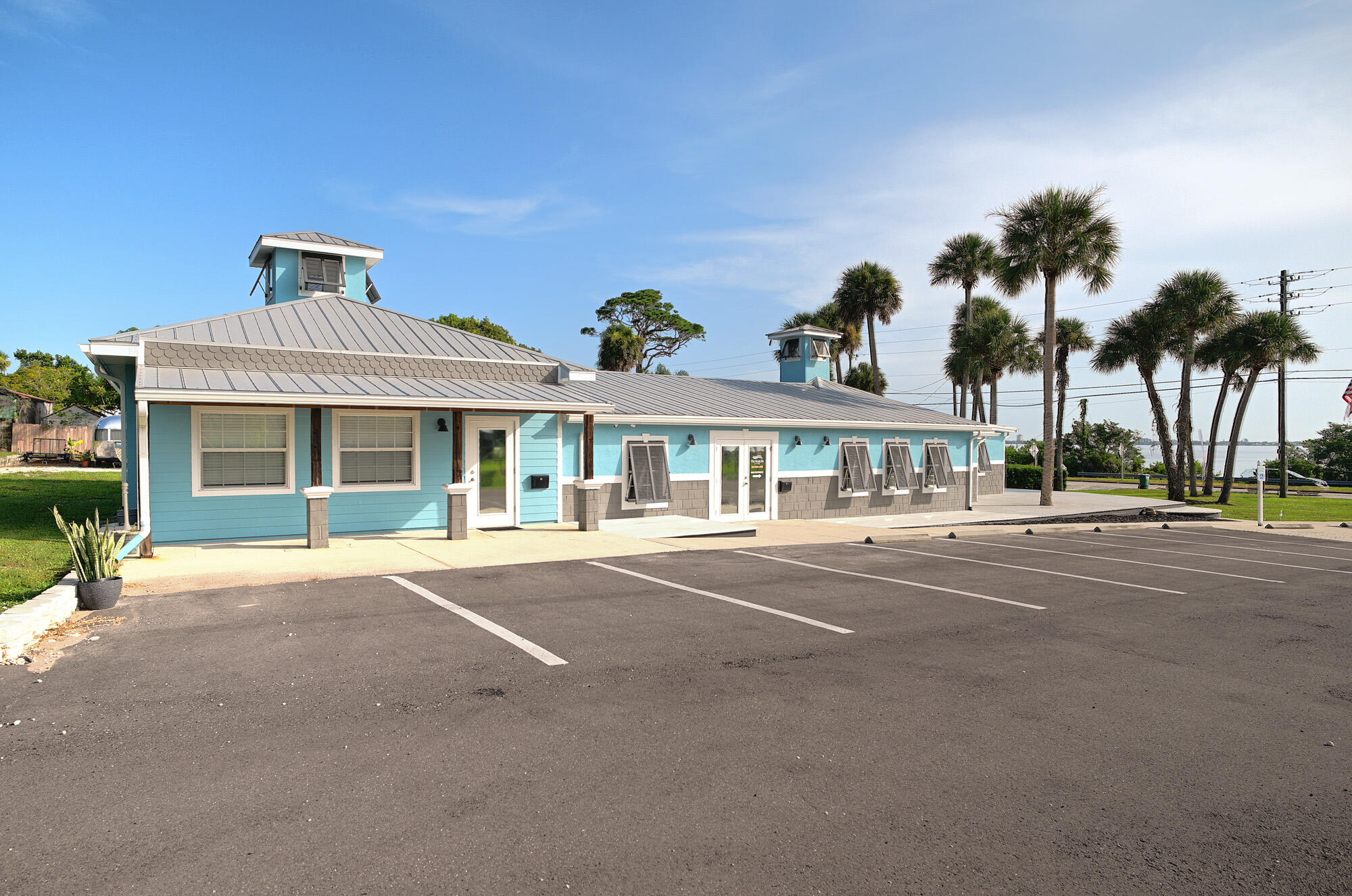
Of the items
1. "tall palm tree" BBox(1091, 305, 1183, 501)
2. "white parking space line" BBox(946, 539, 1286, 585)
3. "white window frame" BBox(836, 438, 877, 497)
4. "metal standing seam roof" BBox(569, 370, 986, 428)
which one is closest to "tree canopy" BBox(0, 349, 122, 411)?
"metal standing seam roof" BBox(569, 370, 986, 428)

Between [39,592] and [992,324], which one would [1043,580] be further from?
[992,324]

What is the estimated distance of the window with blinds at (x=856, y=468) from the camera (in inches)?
818

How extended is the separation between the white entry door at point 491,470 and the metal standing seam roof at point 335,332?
156 cm

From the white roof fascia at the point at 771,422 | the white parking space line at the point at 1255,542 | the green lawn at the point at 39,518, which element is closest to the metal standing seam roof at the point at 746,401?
the white roof fascia at the point at 771,422

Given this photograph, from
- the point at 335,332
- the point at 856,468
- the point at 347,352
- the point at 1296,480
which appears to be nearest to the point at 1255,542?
the point at 856,468

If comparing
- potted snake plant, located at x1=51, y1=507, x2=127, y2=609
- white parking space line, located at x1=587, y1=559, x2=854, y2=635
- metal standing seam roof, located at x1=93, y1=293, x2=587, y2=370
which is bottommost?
white parking space line, located at x1=587, y1=559, x2=854, y2=635

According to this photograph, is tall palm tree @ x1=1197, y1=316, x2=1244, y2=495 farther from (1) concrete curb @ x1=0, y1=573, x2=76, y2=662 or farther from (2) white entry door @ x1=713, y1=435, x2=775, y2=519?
(1) concrete curb @ x1=0, y1=573, x2=76, y2=662

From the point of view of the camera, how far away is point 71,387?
1681 inches

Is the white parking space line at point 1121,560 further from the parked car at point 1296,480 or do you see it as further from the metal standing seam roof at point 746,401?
the parked car at point 1296,480

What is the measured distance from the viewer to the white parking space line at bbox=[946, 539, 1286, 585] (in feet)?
37.3

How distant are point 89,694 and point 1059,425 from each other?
45.6 m

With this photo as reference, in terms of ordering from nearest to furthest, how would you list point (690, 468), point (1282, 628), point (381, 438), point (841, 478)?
1. point (1282, 628)
2. point (381, 438)
3. point (690, 468)
4. point (841, 478)

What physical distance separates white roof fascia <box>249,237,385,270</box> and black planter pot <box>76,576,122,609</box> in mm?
11464

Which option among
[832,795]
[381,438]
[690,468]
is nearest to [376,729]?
[832,795]
